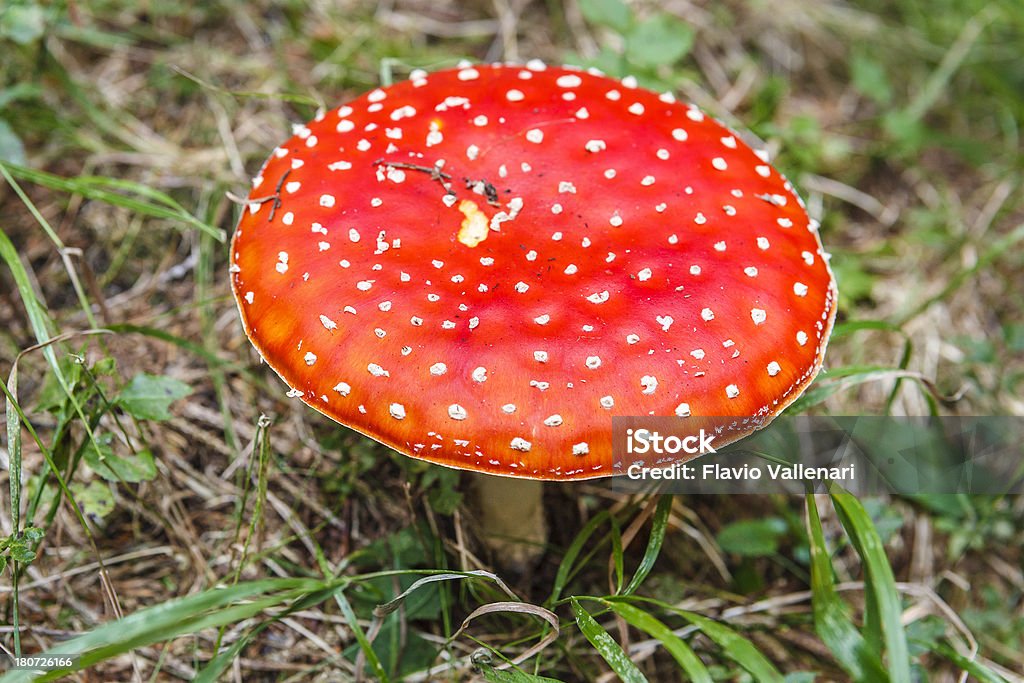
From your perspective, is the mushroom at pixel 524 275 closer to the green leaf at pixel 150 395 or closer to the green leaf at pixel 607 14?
the green leaf at pixel 150 395

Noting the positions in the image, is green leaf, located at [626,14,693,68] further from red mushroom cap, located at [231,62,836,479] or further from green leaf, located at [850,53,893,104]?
green leaf, located at [850,53,893,104]

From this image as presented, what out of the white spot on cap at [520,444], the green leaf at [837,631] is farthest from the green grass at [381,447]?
the white spot on cap at [520,444]

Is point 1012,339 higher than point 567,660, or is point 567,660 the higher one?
point 1012,339

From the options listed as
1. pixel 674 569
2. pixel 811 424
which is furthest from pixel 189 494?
pixel 811 424

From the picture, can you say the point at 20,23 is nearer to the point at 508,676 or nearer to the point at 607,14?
the point at 607,14

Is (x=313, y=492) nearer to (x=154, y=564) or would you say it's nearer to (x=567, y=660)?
(x=154, y=564)

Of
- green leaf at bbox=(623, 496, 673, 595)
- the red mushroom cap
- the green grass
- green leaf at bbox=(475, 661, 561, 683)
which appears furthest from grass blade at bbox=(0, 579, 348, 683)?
green leaf at bbox=(623, 496, 673, 595)
